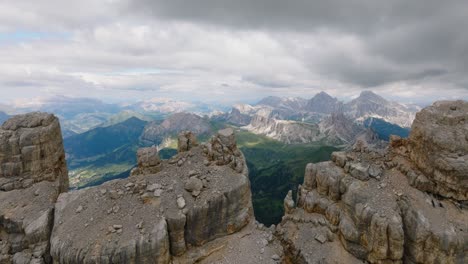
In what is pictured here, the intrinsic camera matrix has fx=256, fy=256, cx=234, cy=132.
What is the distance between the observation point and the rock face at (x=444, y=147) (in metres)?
32.5

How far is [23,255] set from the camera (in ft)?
103

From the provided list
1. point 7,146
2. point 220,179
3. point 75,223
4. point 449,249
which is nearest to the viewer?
point 449,249

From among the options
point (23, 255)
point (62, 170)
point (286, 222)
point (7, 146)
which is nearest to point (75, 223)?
point (23, 255)

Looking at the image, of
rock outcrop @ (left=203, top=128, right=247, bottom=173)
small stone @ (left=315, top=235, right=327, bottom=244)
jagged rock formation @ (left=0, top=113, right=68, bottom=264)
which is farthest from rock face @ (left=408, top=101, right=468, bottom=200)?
jagged rock formation @ (left=0, top=113, right=68, bottom=264)

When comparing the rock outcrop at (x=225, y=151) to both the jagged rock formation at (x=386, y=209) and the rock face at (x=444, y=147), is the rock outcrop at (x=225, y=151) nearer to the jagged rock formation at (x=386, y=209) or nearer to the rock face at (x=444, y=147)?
the jagged rock formation at (x=386, y=209)

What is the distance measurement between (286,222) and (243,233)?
7.93 metres

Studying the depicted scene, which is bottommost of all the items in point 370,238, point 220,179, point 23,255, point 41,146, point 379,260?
point 23,255

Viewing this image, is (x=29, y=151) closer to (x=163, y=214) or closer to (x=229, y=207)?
(x=163, y=214)

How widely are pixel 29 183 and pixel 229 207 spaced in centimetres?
2873

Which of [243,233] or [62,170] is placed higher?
[62,170]

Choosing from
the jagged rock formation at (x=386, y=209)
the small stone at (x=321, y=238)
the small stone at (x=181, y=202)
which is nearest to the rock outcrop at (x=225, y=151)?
the small stone at (x=181, y=202)

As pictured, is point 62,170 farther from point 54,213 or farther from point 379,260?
point 379,260

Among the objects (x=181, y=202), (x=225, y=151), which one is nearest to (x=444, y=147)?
(x=225, y=151)

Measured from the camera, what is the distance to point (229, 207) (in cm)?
3756
